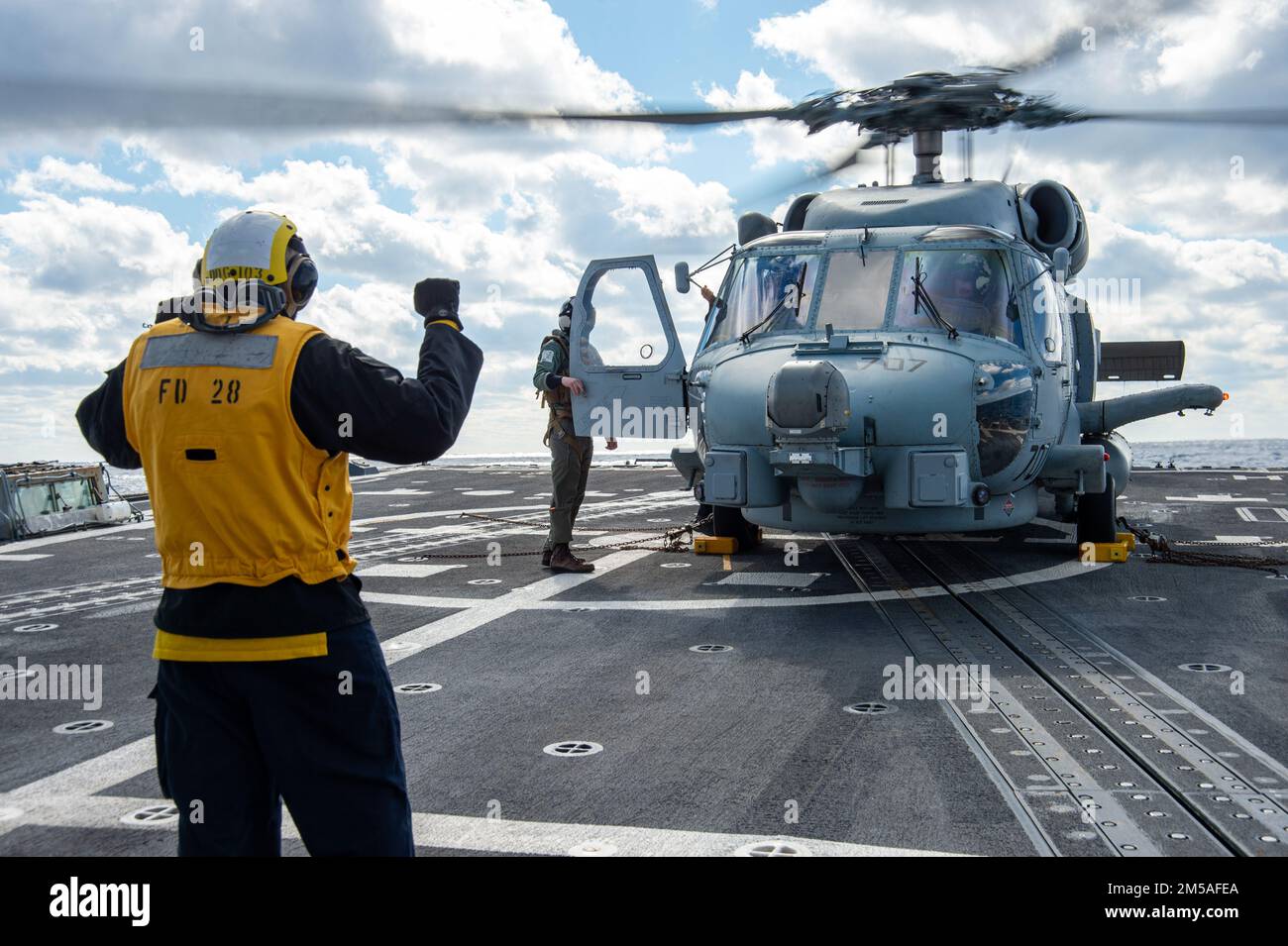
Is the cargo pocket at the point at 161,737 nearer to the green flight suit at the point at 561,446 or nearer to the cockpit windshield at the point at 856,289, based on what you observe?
the cockpit windshield at the point at 856,289

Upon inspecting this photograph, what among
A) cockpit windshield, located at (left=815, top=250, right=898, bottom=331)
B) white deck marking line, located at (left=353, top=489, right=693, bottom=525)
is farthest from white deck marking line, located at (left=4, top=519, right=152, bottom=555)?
cockpit windshield, located at (left=815, top=250, right=898, bottom=331)

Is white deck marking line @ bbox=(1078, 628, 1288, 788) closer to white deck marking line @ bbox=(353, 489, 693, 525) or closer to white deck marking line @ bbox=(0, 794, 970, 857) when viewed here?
white deck marking line @ bbox=(0, 794, 970, 857)

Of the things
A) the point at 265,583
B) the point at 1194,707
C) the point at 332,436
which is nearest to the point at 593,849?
the point at 265,583

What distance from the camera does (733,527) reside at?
1070 centimetres

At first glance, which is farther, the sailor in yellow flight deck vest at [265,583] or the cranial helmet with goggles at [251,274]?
the cranial helmet with goggles at [251,274]

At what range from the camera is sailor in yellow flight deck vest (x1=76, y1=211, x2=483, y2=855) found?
2.54 metres

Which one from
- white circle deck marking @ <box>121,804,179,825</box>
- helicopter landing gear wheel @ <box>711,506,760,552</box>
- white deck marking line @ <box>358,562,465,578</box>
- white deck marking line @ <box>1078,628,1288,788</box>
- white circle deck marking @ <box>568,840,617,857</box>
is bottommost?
white circle deck marking @ <box>121,804,179,825</box>

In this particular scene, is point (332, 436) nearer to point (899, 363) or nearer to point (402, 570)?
point (899, 363)

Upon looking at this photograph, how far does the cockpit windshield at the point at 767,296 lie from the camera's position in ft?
29.0

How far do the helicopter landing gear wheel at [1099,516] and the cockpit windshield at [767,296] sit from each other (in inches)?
132

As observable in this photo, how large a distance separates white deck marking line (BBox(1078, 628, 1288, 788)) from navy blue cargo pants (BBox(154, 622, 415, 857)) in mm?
3370

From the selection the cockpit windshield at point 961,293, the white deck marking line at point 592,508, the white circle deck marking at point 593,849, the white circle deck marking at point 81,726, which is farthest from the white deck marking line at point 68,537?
the white circle deck marking at point 593,849
